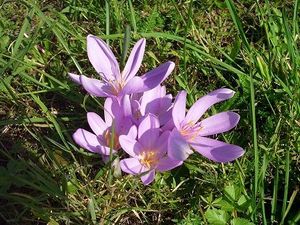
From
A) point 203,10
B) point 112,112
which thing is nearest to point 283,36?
point 203,10

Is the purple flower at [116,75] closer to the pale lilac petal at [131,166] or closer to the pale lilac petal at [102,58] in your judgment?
the pale lilac petal at [102,58]

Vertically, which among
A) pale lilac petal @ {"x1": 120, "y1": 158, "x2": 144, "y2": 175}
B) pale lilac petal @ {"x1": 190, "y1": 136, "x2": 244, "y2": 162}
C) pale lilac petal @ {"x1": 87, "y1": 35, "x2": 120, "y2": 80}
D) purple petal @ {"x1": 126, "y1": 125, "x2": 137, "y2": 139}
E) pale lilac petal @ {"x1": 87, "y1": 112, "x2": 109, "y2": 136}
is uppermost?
pale lilac petal @ {"x1": 87, "y1": 35, "x2": 120, "y2": 80}

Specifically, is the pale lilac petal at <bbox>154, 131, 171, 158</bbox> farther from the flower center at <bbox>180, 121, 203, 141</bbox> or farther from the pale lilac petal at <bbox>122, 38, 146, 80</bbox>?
the pale lilac petal at <bbox>122, 38, 146, 80</bbox>

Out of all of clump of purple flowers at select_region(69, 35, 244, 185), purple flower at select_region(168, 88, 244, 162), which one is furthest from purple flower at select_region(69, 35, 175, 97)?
purple flower at select_region(168, 88, 244, 162)

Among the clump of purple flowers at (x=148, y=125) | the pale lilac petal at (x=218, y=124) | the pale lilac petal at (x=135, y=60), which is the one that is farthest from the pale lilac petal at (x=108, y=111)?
the pale lilac petal at (x=218, y=124)

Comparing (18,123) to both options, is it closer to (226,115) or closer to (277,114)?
(226,115)

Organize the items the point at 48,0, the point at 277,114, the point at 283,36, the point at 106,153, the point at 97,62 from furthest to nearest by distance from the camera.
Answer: the point at 48,0
the point at 283,36
the point at 277,114
the point at 97,62
the point at 106,153
